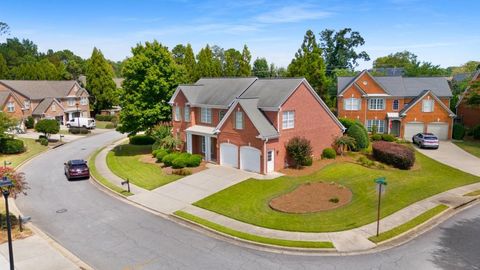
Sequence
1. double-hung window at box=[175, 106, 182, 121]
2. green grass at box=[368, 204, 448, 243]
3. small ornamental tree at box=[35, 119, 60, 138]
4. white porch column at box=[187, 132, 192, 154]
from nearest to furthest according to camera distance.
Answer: green grass at box=[368, 204, 448, 243] → white porch column at box=[187, 132, 192, 154] → double-hung window at box=[175, 106, 182, 121] → small ornamental tree at box=[35, 119, 60, 138]

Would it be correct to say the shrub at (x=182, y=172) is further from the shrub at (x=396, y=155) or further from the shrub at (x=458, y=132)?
the shrub at (x=458, y=132)

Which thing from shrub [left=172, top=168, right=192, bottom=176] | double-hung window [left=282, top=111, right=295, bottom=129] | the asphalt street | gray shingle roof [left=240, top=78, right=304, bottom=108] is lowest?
the asphalt street

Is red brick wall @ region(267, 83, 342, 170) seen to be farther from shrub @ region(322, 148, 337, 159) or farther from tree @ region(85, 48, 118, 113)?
tree @ region(85, 48, 118, 113)

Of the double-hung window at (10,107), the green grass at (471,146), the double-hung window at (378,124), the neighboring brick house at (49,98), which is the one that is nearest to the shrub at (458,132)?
the green grass at (471,146)

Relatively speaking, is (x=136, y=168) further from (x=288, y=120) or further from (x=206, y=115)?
(x=288, y=120)

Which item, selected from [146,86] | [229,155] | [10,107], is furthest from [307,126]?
[10,107]

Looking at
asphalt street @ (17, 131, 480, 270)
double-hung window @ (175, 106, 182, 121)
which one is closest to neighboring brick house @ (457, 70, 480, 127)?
asphalt street @ (17, 131, 480, 270)
